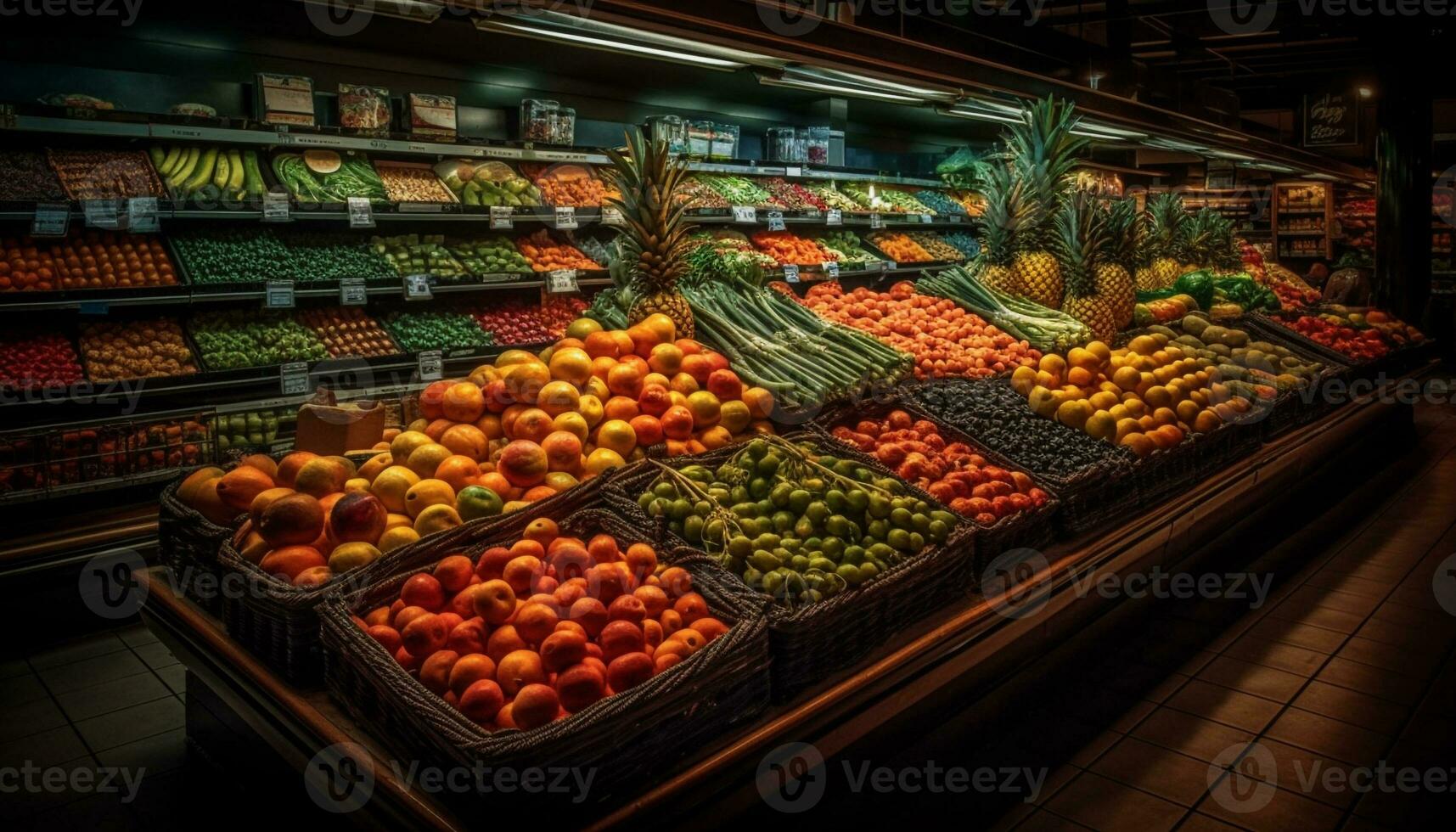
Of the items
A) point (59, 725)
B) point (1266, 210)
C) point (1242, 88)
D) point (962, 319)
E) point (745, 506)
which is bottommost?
point (59, 725)

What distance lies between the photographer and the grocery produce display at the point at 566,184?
5.97m

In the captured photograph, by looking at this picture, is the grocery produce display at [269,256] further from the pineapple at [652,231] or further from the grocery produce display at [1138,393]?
the grocery produce display at [1138,393]

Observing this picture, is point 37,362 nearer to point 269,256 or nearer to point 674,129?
point 269,256

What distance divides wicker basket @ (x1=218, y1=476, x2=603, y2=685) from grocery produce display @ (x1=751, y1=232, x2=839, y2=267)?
4842mm

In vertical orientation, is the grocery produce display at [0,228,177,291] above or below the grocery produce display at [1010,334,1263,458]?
above

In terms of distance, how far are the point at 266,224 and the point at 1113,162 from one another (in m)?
12.1

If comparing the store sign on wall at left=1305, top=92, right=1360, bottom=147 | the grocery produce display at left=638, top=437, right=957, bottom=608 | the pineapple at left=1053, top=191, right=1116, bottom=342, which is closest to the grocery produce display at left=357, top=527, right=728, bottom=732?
the grocery produce display at left=638, top=437, right=957, bottom=608

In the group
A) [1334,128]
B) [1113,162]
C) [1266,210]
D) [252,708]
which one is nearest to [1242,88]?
[1266,210]

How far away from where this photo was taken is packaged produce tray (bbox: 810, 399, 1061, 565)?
2438 millimetres

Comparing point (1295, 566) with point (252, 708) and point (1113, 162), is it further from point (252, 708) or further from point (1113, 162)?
point (1113, 162)

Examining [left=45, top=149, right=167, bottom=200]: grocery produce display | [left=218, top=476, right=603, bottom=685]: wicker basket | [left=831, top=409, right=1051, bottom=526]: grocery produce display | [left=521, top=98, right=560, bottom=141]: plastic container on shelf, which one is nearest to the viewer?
[left=218, top=476, right=603, bottom=685]: wicker basket

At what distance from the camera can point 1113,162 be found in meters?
13.2

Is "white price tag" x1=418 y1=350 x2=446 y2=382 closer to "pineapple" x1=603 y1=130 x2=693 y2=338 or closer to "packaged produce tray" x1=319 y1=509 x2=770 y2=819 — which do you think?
"pineapple" x1=603 y1=130 x2=693 y2=338

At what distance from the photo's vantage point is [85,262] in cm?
416
